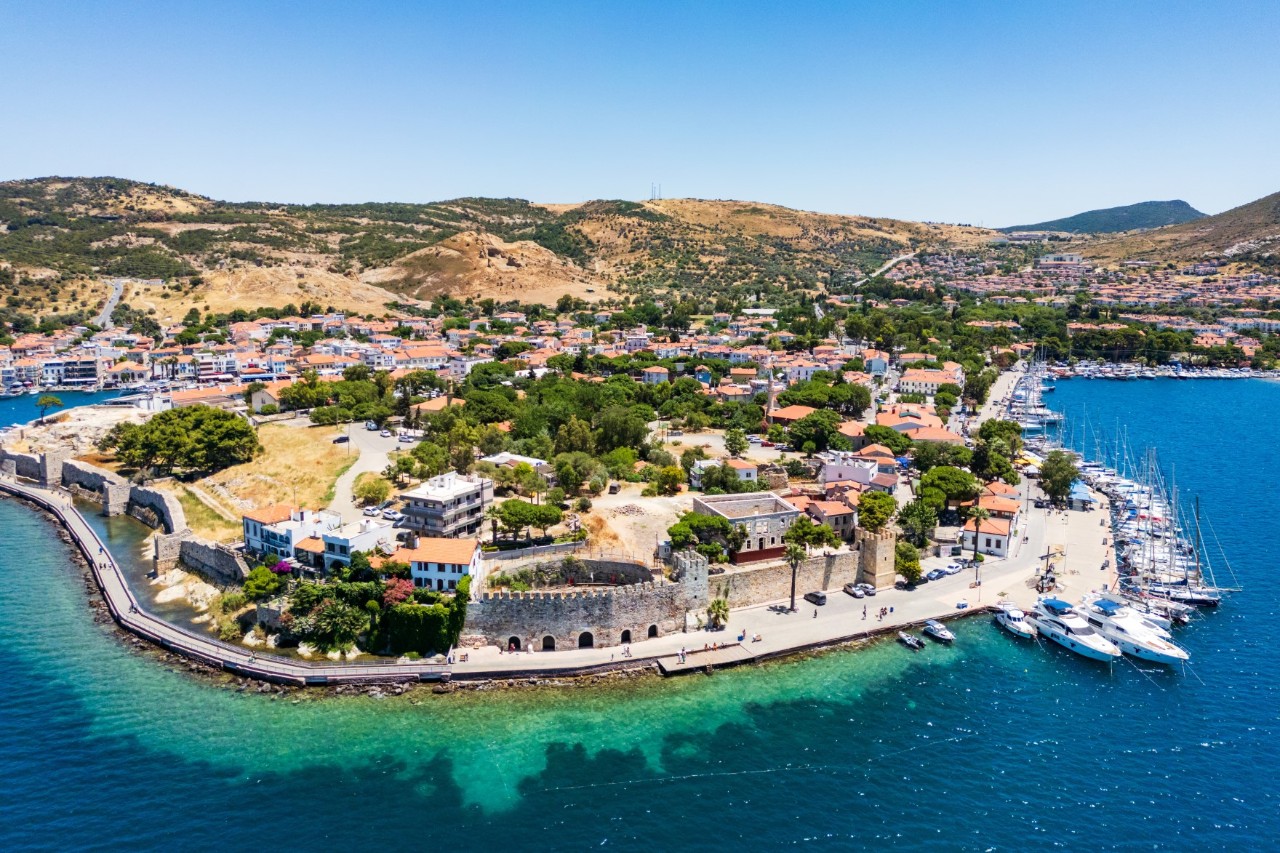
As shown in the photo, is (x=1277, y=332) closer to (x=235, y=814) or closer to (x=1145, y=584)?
(x=1145, y=584)

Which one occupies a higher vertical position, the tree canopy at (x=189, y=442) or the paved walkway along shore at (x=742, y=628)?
the tree canopy at (x=189, y=442)

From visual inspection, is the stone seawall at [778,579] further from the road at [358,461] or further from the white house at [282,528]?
the road at [358,461]

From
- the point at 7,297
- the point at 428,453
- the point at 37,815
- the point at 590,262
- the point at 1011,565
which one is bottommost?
the point at 37,815

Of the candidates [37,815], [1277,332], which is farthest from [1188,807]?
[1277,332]

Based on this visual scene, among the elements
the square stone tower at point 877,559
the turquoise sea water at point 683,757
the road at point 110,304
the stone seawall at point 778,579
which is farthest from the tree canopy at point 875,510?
the road at point 110,304

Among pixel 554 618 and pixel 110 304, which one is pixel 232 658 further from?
pixel 110 304

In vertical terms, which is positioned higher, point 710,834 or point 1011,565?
point 1011,565

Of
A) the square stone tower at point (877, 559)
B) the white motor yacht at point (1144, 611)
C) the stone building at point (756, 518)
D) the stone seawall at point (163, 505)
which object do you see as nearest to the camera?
the white motor yacht at point (1144, 611)
